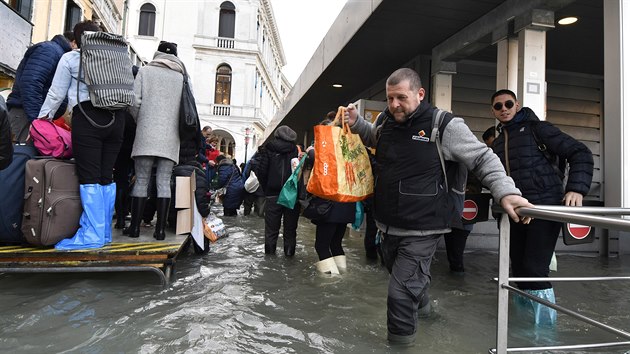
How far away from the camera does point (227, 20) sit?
35.3 m

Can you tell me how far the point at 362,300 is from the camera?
10.9 feet

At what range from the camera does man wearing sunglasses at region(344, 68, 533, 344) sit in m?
2.30

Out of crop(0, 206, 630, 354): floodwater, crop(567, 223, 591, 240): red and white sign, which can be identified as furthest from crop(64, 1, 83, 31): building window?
crop(567, 223, 591, 240): red and white sign

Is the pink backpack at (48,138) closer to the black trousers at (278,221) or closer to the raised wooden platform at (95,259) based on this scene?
the raised wooden platform at (95,259)

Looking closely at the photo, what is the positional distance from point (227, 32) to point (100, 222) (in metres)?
35.5

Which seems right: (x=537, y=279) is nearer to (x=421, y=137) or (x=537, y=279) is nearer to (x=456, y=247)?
(x=421, y=137)

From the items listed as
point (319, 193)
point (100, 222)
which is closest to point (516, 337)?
point (319, 193)

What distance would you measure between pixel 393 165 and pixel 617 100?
2.98 m

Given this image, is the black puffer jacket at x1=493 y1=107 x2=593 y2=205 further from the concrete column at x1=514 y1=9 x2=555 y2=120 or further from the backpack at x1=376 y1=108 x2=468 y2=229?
the concrete column at x1=514 y1=9 x2=555 y2=120

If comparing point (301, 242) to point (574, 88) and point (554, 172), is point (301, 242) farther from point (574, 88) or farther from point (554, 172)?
point (574, 88)

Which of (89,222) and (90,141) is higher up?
(90,141)

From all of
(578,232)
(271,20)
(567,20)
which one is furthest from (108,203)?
(271,20)

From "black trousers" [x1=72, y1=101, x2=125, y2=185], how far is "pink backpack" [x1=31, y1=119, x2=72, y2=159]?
0.21 m

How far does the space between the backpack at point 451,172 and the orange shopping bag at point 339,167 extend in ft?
2.24
